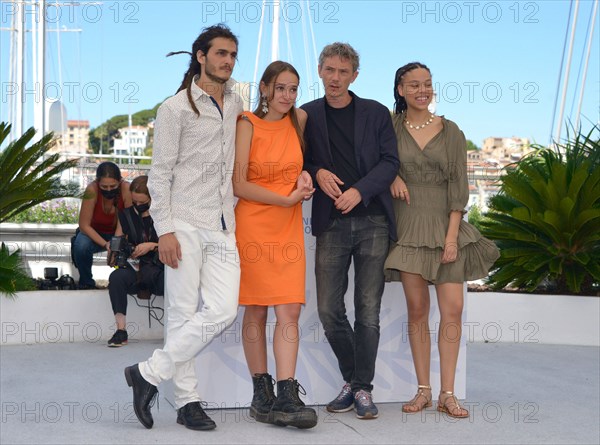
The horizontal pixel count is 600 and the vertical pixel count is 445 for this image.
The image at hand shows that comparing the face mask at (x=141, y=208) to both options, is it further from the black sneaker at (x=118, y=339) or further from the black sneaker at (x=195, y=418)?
the black sneaker at (x=195, y=418)

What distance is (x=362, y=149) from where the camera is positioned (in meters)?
4.75

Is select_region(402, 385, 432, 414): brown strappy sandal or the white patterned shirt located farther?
select_region(402, 385, 432, 414): brown strappy sandal

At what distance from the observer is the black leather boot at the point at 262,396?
464 centimetres

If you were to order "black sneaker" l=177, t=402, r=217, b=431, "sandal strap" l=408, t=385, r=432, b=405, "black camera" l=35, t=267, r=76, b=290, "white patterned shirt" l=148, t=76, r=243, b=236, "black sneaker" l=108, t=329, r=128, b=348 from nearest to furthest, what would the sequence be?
"white patterned shirt" l=148, t=76, r=243, b=236 < "black sneaker" l=177, t=402, r=217, b=431 < "sandal strap" l=408, t=385, r=432, b=405 < "black sneaker" l=108, t=329, r=128, b=348 < "black camera" l=35, t=267, r=76, b=290

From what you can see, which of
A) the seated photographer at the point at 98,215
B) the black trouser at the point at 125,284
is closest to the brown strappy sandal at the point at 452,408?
the black trouser at the point at 125,284

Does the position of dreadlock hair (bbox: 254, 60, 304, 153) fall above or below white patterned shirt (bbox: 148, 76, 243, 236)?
above

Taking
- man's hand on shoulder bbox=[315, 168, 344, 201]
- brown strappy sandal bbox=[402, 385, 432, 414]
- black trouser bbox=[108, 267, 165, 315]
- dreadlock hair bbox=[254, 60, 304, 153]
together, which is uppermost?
dreadlock hair bbox=[254, 60, 304, 153]

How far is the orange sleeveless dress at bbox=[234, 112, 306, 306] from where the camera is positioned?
4.60 metres

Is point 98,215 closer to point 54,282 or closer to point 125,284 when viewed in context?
point 54,282

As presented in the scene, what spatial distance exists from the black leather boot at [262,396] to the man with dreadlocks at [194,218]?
27 centimetres

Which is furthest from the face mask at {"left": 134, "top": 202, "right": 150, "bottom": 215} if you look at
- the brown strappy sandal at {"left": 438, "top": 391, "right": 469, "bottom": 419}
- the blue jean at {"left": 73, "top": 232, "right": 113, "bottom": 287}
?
the brown strappy sandal at {"left": 438, "top": 391, "right": 469, "bottom": 419}

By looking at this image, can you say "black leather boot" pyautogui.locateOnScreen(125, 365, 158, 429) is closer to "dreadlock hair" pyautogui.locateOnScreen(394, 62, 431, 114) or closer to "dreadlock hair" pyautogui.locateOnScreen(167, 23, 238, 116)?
"dreadlock hair" pyautogui.locateOnScreen(167, 23, 238, 116)

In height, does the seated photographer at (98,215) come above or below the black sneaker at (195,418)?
above

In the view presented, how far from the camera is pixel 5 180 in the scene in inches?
299
